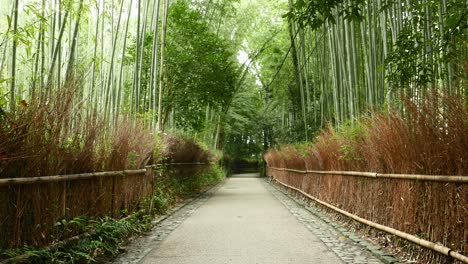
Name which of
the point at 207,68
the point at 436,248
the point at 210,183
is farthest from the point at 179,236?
the point at 210,183

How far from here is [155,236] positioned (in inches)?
232

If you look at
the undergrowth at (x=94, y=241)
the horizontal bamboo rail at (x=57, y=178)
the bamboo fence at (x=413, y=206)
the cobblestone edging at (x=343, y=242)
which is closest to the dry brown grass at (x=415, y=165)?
the bamboo fence at (x=413, y=206)

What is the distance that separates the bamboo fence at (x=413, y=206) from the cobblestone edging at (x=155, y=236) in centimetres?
236

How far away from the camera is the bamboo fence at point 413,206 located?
3441 millimetres

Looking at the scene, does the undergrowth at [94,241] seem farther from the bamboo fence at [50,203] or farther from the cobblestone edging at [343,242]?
the cobblestone edging at [343,242]

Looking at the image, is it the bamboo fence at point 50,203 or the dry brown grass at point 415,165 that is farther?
the dry brown grass at point 415,165

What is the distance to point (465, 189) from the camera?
131 inches

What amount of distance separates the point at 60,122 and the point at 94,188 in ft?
3.77

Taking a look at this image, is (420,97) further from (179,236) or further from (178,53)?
Result: (178,53)

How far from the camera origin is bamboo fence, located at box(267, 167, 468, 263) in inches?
135

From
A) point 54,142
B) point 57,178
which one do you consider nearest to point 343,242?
point 57,178

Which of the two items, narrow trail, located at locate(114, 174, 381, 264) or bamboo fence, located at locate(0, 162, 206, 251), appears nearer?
bamboo fence, located at locate(0, 162, 206, 251)

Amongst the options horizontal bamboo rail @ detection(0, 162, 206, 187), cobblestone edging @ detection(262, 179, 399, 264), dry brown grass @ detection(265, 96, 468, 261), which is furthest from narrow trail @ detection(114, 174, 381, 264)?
horizontal bamboo rail @ detection(0, 162, 206, 187)

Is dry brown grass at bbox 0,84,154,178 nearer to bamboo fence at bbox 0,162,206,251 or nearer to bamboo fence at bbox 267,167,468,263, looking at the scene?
bamboo fence at bbox 0,162,206,251
